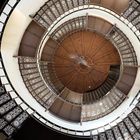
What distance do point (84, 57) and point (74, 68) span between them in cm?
56

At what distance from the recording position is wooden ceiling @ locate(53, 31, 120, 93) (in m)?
9.47

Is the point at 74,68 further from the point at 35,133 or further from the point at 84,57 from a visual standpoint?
the point at 35,133

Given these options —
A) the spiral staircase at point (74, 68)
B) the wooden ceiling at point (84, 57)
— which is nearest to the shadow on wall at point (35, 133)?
the spiral staircase at point (74, 68)

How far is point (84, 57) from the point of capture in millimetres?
9625

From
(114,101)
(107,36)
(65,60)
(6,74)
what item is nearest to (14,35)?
(6,74)

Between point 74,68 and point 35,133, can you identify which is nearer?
point 35,133

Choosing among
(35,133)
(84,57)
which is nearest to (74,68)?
(84,57)

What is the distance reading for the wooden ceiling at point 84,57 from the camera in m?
9.47

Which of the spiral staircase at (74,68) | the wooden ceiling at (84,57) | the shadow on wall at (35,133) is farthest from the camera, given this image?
the wooden ceiling at (84,57)

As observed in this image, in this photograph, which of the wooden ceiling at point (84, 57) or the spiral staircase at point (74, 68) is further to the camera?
the wooden ceiling at point (84, 57)

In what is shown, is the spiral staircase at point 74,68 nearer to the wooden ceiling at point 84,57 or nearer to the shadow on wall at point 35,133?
the wooden ceiling at point 84,57

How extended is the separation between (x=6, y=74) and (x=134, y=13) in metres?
3.88

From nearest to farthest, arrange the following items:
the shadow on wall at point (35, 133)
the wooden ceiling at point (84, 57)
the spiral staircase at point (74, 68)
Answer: the shadow on wall at point (35, 133) → the spiral staircase at point (74, 68) → the wooden ceiling at point (84, 57)

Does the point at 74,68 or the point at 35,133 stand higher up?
the point at 74,68
